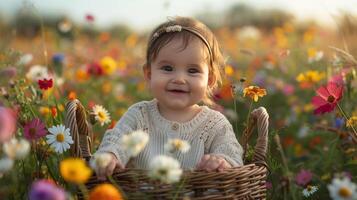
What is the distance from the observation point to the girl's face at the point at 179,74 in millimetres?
2377

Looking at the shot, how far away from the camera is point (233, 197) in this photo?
6.39 ft

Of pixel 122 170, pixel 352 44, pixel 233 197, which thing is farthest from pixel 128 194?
pixel 352 44

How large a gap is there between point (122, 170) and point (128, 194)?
0.08 m

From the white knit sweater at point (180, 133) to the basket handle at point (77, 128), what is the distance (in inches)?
3.3

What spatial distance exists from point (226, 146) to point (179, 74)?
354 mm

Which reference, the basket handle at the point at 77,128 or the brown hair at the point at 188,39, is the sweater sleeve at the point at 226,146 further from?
the basket handle at the point at 77,128

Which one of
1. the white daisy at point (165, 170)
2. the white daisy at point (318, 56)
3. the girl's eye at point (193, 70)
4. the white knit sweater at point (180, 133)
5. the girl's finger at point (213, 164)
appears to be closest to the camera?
the white daisy at point (165, 170)

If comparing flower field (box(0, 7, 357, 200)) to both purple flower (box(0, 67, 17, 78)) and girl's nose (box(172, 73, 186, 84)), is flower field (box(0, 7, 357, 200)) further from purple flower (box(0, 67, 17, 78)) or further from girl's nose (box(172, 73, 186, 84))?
girl's nose (box(172, 73, 186, 84))

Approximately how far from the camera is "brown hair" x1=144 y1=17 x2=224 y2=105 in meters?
2.44

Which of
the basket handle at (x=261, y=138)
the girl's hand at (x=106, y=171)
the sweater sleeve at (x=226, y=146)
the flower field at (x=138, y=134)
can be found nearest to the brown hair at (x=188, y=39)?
the flower field at (x=138, y=134)

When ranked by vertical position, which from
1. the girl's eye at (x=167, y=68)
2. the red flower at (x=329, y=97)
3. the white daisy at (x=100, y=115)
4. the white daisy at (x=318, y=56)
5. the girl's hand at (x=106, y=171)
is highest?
the white daisy at (x=318, y=56)

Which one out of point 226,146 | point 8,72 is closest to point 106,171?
point 226,146

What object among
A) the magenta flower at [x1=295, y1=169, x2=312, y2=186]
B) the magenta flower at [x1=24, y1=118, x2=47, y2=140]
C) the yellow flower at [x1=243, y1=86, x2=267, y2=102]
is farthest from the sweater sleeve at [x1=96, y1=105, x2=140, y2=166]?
the magenta flower at [x1=295, y1=169, x2=312, y2=186]

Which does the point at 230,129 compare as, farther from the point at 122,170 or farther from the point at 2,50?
the point at 2,50
